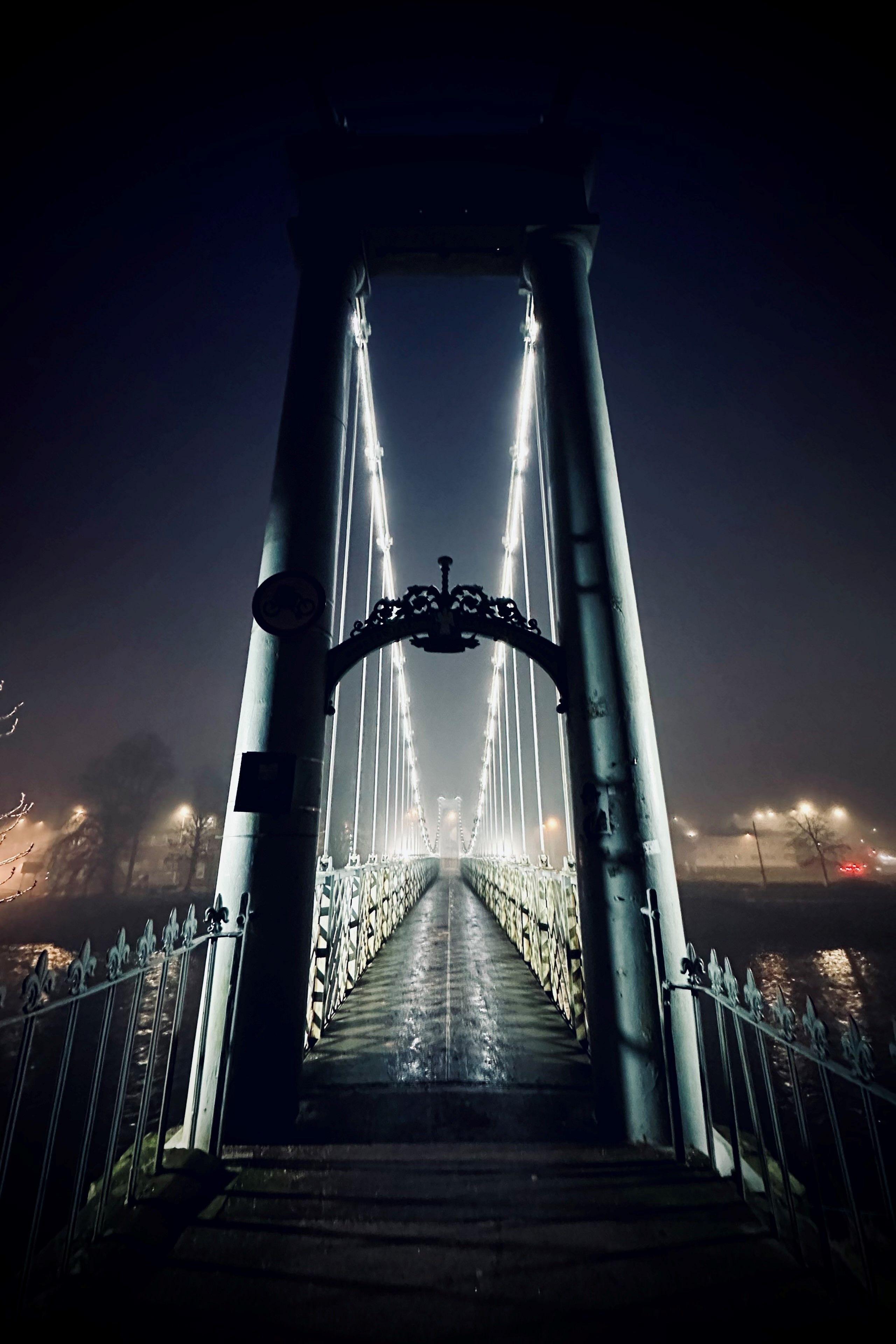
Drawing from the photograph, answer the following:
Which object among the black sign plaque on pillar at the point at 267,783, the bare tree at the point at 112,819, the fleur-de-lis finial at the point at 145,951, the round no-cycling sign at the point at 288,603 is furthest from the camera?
the bare tree at the point at 112,819

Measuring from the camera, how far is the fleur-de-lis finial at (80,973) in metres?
2.24

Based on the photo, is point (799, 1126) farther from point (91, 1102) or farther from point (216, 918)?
point (91, 1102)

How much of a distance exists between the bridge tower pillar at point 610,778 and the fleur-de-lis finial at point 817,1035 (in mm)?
1711

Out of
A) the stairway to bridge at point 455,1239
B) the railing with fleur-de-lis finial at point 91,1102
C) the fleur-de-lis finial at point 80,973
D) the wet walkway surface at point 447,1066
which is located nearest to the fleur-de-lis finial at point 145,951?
the railing with fleur-de-lis finial at point 91,1102

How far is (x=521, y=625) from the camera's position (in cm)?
505

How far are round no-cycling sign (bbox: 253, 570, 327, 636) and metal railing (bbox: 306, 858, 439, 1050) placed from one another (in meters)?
2.24

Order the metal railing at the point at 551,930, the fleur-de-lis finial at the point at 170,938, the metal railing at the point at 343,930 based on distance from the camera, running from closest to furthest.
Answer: the fleur-de-lis finial at the point at 170,938 < the metal railing at the point at 343,930 < the metal railing at the point at 551,930

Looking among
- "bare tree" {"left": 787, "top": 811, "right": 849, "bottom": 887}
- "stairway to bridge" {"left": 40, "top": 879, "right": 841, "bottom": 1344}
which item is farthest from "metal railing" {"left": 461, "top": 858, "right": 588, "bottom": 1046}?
"bare tree" {"left": 787, "top": 811, "right": 849, "bottom": 887}

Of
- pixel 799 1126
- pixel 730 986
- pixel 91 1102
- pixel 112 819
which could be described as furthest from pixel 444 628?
pixel 112 819

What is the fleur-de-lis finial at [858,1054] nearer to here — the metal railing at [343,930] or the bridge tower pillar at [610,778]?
the bridge tower pillar at [610,778]

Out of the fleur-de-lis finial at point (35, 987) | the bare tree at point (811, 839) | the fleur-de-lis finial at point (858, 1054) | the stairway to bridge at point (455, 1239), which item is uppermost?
the bare tree at point (811, 839)

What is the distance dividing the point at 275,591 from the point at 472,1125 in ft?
13.7

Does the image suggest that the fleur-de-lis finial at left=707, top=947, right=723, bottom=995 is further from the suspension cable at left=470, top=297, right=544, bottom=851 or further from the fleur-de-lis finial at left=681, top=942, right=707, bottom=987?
the suspension cable at left=470, top=297, right=544, bottom=851

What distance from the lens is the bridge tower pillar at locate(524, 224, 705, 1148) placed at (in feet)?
12.0
